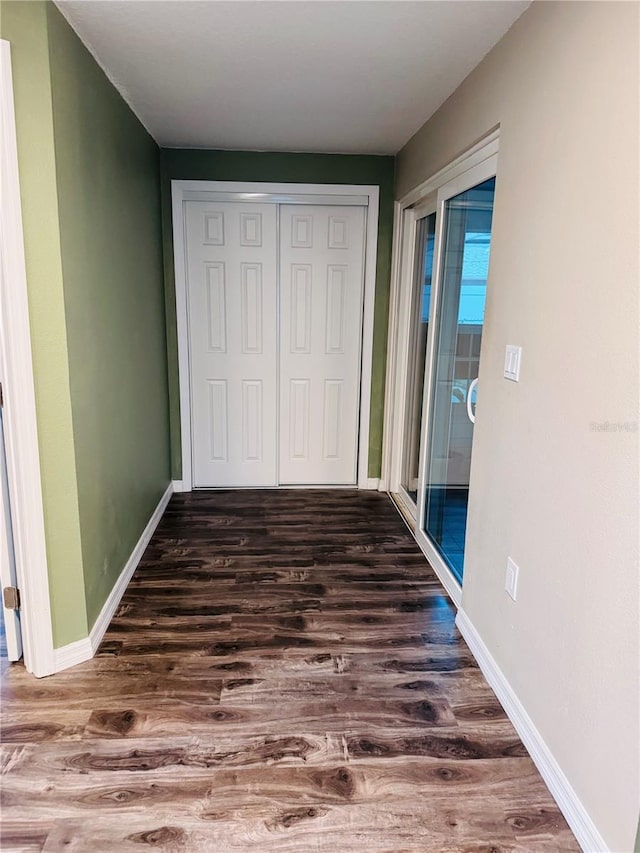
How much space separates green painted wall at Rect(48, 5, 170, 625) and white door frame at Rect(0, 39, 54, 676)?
159 millimetres

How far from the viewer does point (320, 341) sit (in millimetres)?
4105

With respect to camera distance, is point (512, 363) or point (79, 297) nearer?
point (512, 363)

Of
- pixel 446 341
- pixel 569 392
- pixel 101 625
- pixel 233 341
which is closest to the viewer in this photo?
pixel 569 392

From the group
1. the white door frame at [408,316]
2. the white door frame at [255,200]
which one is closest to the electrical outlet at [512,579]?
the white door frame at [408,316]

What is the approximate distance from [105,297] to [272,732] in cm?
184

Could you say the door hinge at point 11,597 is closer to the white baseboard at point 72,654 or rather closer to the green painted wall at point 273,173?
the white baseboard at point 72,654

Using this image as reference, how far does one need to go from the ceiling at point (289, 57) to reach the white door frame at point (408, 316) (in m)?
0.35

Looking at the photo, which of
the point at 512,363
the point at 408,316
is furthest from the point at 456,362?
the point at 408,316

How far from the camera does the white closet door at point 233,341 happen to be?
12.8ft

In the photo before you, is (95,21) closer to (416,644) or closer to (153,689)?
(153,689)

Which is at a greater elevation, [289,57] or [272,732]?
[289,57]

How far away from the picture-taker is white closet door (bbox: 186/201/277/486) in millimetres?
3900

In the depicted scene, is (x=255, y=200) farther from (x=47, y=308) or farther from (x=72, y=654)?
(x=72, y=654)

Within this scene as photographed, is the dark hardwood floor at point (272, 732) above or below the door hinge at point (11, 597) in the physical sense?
below
